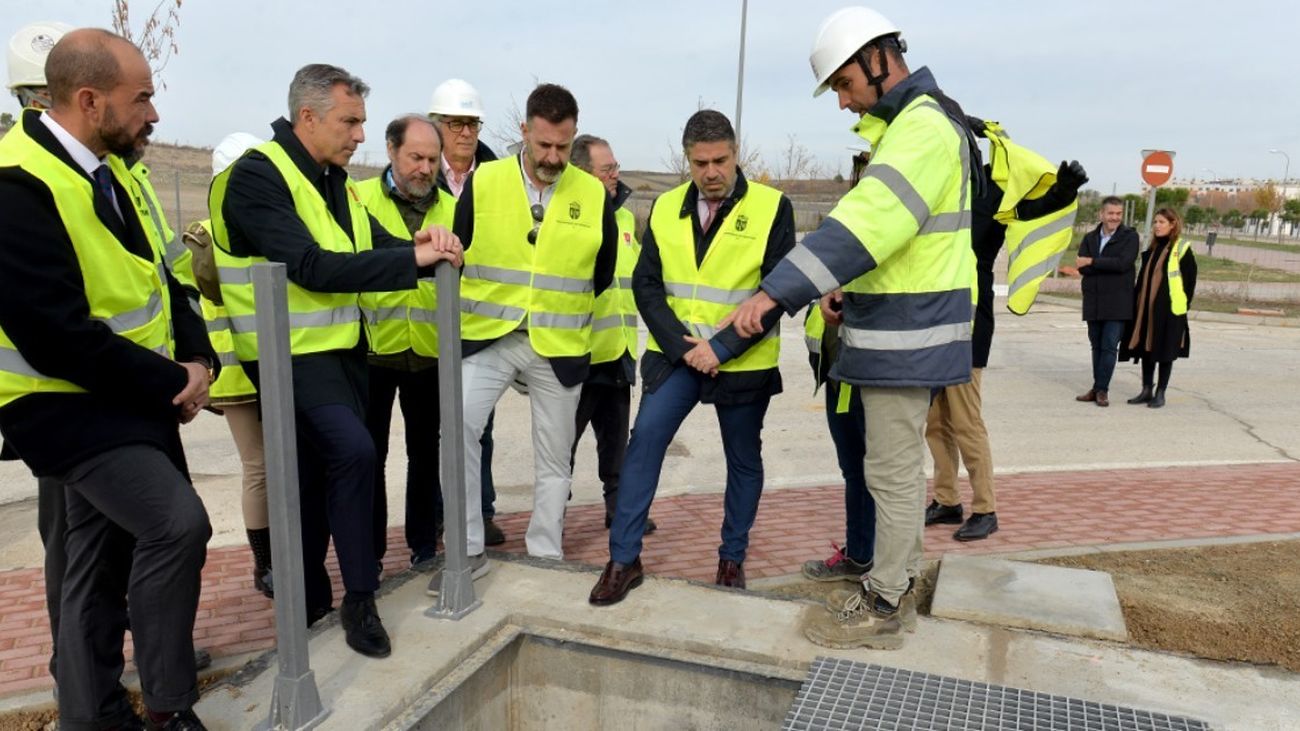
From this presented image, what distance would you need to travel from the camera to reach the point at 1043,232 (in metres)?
4.23

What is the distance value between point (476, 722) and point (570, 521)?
2.22 meters

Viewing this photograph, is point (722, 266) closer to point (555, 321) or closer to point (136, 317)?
point (555, 321)

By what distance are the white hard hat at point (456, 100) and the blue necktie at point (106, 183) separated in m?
2.32

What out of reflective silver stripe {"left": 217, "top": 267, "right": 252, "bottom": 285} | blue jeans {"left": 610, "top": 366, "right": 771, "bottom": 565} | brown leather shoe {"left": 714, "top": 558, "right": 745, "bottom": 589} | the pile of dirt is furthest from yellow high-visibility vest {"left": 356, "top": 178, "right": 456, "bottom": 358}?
the pile of dirt

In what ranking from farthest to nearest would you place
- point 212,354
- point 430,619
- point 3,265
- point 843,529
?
point 843,529 < point 430,619 < point 212,354 < point 3,265

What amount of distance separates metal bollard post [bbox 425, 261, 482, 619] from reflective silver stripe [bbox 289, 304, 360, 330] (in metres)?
0.39

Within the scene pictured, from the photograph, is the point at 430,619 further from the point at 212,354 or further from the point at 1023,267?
the point at 1023,267

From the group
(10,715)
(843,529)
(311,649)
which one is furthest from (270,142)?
(843,529)

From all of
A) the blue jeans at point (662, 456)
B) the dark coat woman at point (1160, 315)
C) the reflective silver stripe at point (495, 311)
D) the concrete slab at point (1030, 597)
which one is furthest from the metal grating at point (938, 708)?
the dark coat woman at point (1160, 315)

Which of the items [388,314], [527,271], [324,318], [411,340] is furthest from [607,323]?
[324,318]

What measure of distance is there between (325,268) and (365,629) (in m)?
1.20

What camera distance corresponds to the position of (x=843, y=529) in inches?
211

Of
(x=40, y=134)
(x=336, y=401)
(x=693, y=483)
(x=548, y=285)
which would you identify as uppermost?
(x=40, y=134)

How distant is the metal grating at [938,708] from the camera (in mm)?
2893
